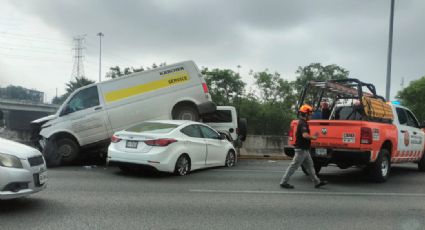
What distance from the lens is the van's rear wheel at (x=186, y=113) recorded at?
13047 mm

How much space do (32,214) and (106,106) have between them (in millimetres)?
6847

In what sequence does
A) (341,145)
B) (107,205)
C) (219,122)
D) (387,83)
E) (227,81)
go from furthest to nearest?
(227,81), (387,83), (219,122), (341,145), (107,205)

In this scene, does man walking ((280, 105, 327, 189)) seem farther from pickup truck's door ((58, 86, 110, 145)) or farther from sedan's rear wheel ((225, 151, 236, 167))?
pickup truck's door ((58, 86, 110, 145))

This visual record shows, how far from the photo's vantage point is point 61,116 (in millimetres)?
12250

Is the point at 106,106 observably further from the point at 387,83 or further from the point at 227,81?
the point at 227,81

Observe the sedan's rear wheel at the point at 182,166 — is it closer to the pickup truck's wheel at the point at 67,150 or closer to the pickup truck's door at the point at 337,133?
the pickup truck's door at the point at 337,133

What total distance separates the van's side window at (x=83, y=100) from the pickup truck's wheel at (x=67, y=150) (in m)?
0.89

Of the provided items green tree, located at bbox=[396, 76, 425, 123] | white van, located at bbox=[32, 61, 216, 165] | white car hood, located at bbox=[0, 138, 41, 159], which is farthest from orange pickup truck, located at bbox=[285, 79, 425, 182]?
green tree, located at bbox=[396, 76, 425, 123]

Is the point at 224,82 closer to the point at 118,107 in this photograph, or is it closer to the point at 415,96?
the point at 415,96

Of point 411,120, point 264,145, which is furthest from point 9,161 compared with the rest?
point 264,145

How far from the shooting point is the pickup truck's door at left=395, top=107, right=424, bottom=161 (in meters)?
10.8

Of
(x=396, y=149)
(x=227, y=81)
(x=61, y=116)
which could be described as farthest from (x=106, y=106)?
(x=227, y=81)

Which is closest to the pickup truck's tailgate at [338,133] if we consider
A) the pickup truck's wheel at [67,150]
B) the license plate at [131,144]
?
the license plate at [131,144]

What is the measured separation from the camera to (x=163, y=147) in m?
9.42
